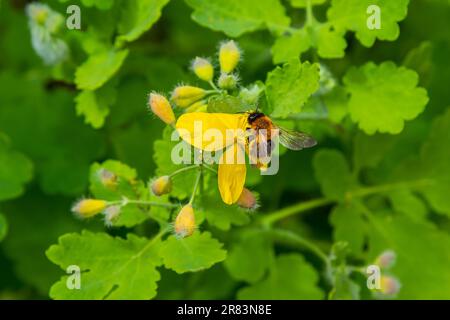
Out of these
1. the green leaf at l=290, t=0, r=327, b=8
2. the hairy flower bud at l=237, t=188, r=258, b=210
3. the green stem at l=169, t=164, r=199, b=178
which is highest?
the green leaf at l=290, t=0, r=327, b=8

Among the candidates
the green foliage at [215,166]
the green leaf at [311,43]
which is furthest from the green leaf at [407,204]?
the green leaf at [311,43]

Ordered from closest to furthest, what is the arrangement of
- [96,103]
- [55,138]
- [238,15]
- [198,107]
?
[198,107] < [238,15] < [96,103] < [55,138]

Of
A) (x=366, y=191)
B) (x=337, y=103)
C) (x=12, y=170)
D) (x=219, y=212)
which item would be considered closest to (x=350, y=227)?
(x=366, y=191)

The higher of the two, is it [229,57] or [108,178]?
[229,57]

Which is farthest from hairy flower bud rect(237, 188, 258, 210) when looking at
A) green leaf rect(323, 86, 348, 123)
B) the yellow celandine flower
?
green leaf rect(323, 86, 348, 123)

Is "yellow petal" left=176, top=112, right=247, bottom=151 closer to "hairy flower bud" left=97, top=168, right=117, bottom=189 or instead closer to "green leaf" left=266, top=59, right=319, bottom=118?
"green leaf" left=266, top=59, right=319, bottom=118

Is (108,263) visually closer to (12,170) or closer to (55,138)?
(12,170)
